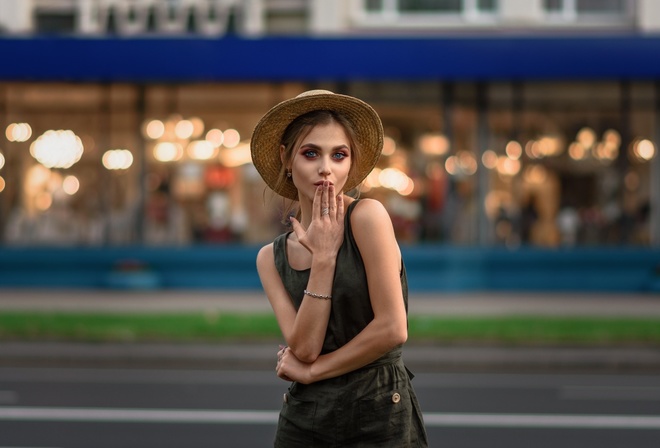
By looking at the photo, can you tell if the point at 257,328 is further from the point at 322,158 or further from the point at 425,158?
the point at 322,158

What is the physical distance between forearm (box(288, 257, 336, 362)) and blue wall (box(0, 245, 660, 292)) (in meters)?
18.8

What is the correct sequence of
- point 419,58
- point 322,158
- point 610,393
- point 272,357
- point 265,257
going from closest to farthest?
1. point 322,158
2. point 265,257
3. point 610,393
4. point 272,357
5. point 419,58

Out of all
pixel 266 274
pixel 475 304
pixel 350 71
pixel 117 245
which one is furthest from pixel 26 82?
pixel 266 274

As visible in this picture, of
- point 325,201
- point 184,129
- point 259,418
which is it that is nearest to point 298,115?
point 325,201

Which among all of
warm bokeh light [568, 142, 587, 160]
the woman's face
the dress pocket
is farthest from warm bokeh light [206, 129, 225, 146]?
the dress pocket

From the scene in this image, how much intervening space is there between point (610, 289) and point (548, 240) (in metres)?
1.51

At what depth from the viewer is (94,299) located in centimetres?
2062

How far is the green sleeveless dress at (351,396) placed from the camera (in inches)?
126

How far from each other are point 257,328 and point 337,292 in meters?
12.5

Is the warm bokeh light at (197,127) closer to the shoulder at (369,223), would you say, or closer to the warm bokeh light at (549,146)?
the warm bokeh light at (549,146)

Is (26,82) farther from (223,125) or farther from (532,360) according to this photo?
(532,360)

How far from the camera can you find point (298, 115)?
10.8 ft

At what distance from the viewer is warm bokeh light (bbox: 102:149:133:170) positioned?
23.3 m

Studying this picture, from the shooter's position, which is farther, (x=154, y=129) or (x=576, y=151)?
(x=154, y=129)
